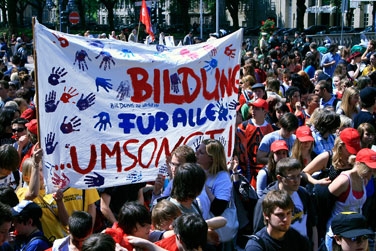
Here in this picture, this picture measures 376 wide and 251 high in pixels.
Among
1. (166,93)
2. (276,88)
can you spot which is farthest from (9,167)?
(276,88)

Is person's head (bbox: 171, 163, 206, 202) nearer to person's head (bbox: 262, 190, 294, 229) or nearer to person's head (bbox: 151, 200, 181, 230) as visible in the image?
person's head (bbox: 151, 200, 181, 230)

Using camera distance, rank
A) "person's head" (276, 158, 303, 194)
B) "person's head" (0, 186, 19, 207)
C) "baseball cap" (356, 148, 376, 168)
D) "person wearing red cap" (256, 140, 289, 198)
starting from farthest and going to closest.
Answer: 1. "person wearing red cap" (256, 140, 289, 198)
2. "baseball cap" (356, 148, 376, 168)
3. "person's head" (276, 158, 303, 194)
4. "person's head" (0, 186, 19, 207)

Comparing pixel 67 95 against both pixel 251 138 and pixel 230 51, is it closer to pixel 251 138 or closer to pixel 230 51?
pixel 230 51

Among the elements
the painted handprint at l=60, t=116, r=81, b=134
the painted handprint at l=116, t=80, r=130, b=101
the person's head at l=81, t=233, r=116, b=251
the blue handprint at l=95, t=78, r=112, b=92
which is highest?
the blue handprint at l=95, t=78, r=112, b=92

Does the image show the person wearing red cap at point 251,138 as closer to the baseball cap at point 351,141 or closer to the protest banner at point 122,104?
the protest banner at point 122,104

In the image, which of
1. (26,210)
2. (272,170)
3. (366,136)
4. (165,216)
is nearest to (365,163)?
(272,170)

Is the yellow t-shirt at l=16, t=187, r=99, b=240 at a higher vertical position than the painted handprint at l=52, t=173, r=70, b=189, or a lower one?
lower

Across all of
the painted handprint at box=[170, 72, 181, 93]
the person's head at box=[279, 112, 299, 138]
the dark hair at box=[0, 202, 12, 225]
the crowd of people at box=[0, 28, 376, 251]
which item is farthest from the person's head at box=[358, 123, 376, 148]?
the dark hair at box=[0, 202, 12, 225]

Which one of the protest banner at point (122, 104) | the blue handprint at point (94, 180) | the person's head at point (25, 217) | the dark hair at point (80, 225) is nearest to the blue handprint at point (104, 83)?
the protest banner at point (122, 104)

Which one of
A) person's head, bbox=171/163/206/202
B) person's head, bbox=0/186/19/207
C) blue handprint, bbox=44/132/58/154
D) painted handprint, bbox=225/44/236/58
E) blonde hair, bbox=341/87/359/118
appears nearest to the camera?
person's head, bbox=171/163/206/202

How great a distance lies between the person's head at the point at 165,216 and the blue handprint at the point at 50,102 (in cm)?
117

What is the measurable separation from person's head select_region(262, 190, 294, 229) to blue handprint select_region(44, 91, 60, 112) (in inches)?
70.5

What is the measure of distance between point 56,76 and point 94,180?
35.4 inches

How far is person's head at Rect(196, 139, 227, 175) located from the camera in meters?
5.31
